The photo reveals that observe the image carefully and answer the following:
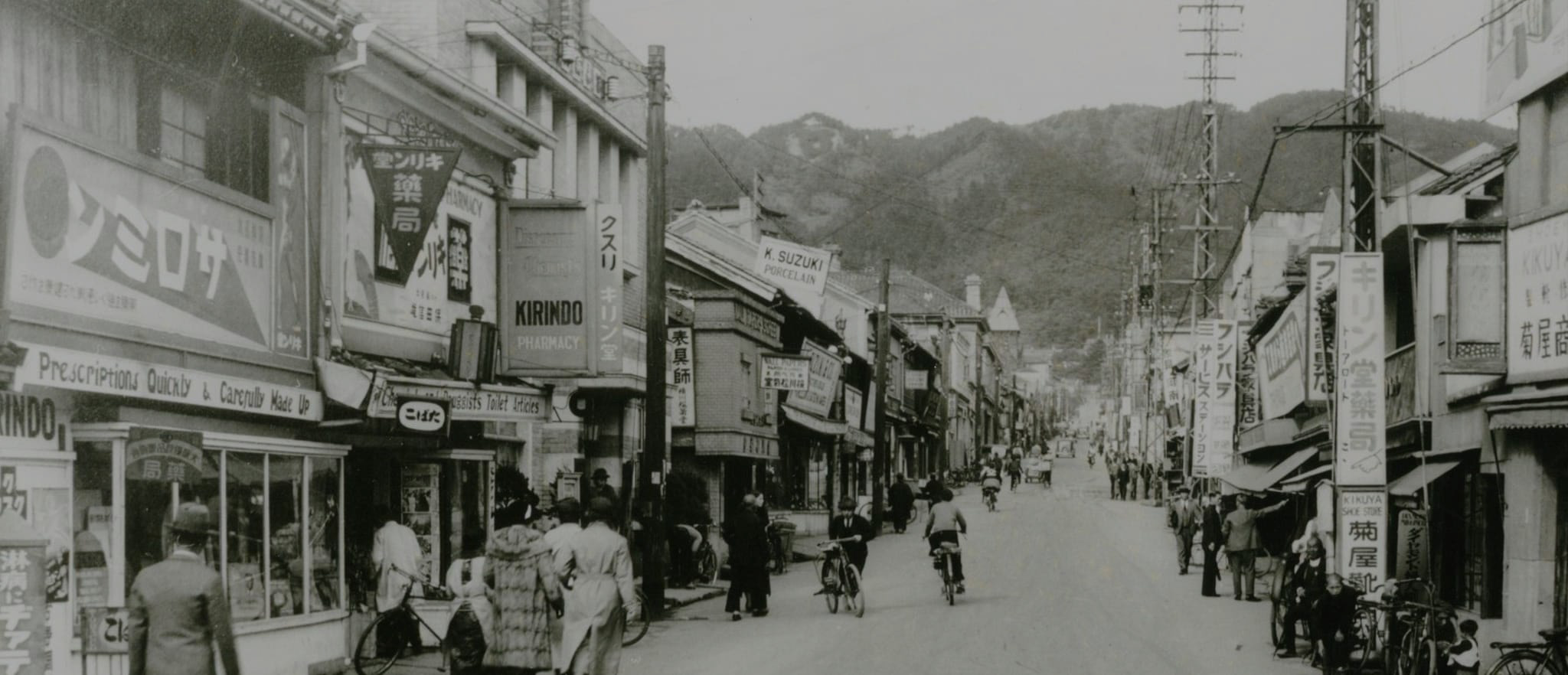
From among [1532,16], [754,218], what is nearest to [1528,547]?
[1532,16]

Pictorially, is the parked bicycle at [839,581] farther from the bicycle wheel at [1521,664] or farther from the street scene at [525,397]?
the bicycle wheel at [1521,664]

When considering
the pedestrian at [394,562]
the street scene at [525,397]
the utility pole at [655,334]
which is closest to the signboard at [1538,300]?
the street scene at [525,397]

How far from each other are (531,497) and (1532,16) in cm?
1280

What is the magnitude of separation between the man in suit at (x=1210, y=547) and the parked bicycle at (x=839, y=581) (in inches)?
270

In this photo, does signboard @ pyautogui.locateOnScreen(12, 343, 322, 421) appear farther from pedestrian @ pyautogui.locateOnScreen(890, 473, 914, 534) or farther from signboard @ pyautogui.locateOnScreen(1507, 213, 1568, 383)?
pedestrian @ pyautogui.locateOnScreen(890, 473, 914, 534)

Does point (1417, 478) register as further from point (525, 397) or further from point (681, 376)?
point (681, 376)

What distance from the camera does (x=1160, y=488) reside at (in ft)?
203

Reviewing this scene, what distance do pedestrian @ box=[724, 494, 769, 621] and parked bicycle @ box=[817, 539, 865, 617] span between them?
96cm

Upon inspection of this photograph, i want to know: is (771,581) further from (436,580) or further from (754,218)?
(754,218)

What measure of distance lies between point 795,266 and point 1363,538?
15.0 meters

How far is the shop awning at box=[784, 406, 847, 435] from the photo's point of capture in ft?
134

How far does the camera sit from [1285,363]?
87.9ft

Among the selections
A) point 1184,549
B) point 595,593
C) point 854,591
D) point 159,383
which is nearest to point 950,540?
point 854,591

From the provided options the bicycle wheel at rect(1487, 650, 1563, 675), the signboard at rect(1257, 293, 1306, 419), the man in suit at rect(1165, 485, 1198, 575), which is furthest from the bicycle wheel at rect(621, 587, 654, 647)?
the man in suit at rect(1165, 485, 1198, 575)
